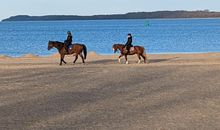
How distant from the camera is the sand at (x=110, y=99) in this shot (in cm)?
1377

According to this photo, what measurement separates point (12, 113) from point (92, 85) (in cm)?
624

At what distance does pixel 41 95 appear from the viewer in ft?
60.4

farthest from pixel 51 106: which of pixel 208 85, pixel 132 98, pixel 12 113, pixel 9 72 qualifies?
pixel 9 72

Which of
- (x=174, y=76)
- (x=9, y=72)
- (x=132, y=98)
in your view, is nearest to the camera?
(x=132, y=98)

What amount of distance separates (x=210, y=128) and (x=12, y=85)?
9880 mm

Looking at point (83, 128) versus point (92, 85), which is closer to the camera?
point (83, 128)

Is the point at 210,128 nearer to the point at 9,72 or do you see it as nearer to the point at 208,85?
the point at 208,85

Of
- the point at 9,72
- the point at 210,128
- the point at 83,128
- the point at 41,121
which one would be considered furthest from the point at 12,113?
the point at 9,72

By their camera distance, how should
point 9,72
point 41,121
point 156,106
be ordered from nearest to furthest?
point 41,121, point 156,106, point 9,72

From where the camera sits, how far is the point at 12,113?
1515 centimetres

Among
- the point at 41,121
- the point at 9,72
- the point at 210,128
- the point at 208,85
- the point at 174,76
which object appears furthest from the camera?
the point at 9,72

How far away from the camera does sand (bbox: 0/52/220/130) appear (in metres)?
13.8

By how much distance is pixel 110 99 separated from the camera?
57.7ft

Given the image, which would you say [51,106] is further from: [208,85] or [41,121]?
[208,85]
